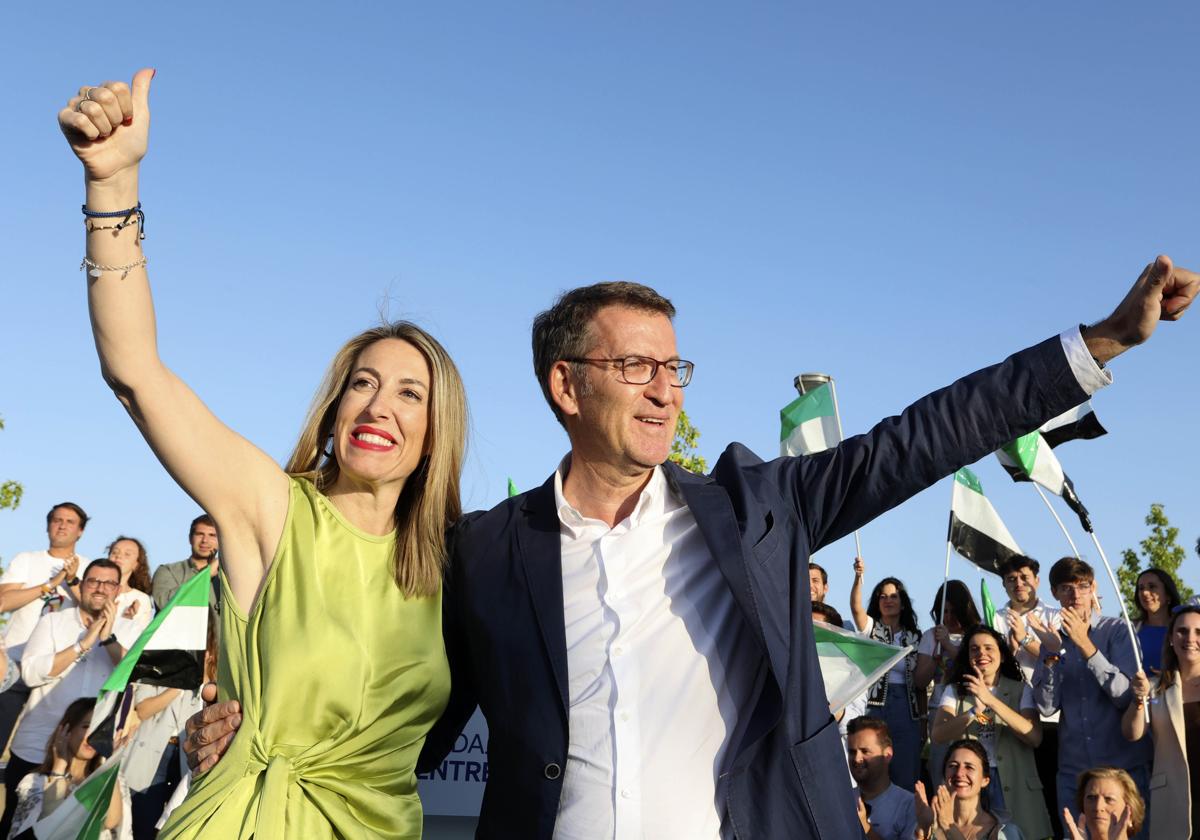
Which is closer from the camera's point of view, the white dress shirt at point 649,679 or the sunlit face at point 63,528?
the white dress shirt at point 649,679

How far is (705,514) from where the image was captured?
3.28 m

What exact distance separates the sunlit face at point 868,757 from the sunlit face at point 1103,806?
1180 millimetres

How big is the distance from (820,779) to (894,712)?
653cm

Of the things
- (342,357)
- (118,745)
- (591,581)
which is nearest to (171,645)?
(118,745)

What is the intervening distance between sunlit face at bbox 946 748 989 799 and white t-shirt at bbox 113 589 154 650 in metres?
5.36

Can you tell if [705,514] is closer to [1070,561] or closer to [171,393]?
[171,393]

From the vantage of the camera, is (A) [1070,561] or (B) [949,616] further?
(B) [949,616]

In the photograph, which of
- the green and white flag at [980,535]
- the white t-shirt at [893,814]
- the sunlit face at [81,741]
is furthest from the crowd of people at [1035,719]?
the sunlit face at [81,741]

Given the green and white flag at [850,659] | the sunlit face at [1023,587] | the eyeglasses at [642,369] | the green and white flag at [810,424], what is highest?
the green and white flag at [810,424]

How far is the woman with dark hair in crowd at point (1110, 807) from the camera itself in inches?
271

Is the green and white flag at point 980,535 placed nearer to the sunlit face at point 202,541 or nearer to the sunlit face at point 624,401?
the sunlit face at point 202,541

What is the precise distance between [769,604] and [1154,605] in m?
6.12

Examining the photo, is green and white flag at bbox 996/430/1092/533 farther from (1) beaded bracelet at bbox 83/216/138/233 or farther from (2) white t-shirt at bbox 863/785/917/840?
(1) beaded bracelet at bbox 83/216/138/233

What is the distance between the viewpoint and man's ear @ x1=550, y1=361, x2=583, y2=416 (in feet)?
12.3
